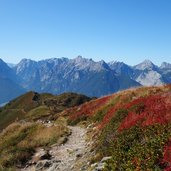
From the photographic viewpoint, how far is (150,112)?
21.4m

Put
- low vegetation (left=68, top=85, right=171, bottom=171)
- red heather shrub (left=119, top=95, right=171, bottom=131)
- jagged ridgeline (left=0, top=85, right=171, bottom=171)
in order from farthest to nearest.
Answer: red heather shrub (left=119, top=95, right=171, bottom=131) < jagged ridgeline (left=0, top=85, right=171, bottom=171) < low vegetation (left=68, top=85, right=171, bottom=171)

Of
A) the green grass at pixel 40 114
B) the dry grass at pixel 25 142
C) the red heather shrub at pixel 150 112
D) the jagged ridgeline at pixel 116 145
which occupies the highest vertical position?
the red heather shrub at pixel 150 112

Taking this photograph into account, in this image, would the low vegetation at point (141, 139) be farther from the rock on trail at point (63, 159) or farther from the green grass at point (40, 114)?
the green grass at point (40, 114)

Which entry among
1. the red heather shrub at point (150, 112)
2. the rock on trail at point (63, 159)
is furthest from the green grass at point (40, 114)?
the red heather shrub at point (150, 112)

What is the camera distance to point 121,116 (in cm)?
2497

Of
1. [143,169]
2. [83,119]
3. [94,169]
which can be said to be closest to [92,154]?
[94,169]

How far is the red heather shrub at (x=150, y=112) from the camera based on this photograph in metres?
18.9

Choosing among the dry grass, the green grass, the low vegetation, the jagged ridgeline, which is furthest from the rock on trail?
the green grass

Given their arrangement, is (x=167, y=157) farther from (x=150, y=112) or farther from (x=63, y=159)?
(x=63, y=159)

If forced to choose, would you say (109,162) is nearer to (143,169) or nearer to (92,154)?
(143,169)

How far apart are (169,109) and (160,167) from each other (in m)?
7.28

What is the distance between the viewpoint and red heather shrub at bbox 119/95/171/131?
61.9 ft

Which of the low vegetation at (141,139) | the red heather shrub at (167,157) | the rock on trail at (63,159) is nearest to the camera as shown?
the red heather shrub at (167,157)

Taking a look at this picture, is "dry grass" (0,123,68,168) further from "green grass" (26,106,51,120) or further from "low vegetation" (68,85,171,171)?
"green grass" (26,106,51,120)
